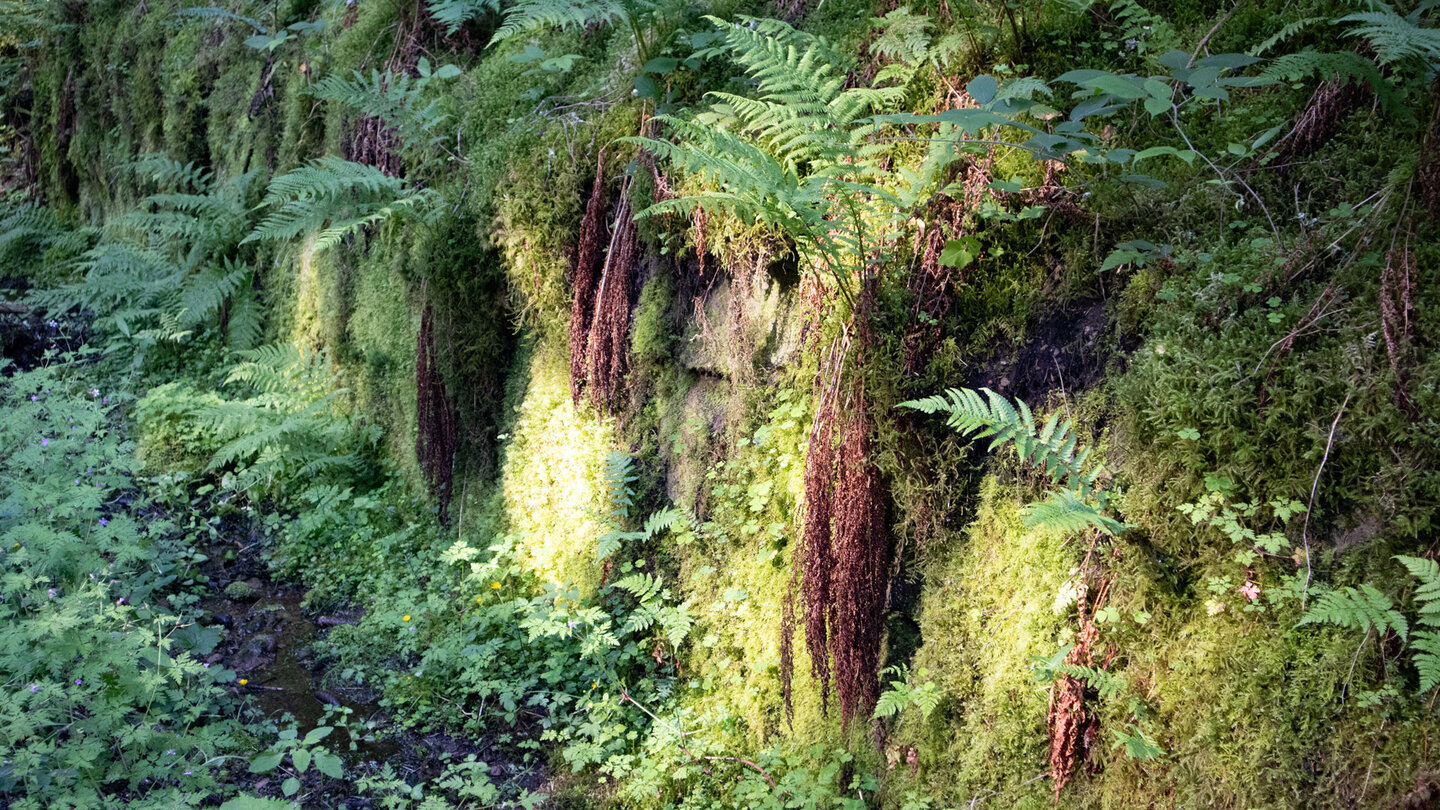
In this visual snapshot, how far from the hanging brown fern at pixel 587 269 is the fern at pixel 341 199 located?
129 centimetres

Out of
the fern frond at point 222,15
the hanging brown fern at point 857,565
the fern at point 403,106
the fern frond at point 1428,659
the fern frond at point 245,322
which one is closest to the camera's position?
the fern frond at point 1428,659

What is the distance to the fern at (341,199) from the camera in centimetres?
523

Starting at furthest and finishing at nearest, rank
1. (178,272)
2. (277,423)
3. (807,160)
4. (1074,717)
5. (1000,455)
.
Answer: (178,272), (277,423), (807,160), (1000,455), (1074,717)

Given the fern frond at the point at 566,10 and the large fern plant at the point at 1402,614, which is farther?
the fern frond at the point at 566,10

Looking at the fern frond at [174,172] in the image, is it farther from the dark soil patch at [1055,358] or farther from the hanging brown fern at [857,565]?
the dark soil patch at [1055,358]

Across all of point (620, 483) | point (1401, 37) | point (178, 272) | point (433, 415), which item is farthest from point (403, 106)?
point (1401, 37)

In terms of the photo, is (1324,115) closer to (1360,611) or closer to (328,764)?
(1360,611)

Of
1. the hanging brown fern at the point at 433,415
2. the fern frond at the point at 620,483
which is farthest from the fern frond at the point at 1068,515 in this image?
the hanging brown fern at the point at 433,415

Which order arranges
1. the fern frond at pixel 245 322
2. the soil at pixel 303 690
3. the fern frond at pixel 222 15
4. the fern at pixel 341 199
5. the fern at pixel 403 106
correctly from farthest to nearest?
the fern frond at pixel 222 15
the fern frond at pixel 245 322
the fern at pixel 403 106
the fern at pixel 341 199
the soil at pixel 303 690

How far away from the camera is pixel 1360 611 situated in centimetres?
206

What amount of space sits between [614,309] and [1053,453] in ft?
7.83

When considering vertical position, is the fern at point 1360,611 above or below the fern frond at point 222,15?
below

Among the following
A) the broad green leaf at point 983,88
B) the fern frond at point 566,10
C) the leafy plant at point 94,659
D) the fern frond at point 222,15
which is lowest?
the leafy plant at point 94,659

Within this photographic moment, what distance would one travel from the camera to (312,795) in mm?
3623
